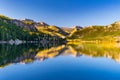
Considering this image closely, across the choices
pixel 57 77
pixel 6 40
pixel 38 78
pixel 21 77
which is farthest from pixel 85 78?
pixel 6 40

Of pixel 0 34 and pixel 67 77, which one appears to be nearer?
pixel 67 77

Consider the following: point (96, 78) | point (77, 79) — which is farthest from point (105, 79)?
point (77, 79)

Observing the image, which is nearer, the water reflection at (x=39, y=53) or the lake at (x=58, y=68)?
the lake at (x=58, y=68)

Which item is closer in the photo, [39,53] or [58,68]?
[58,68]

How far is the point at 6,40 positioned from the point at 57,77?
17286cm

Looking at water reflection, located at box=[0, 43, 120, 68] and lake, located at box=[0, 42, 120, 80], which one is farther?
water reflection, located at box=[0, 43, 120, 68]

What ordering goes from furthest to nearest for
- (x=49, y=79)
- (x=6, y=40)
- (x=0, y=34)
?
(x=6, y=40), (x=0, y=34), (x=49, y=79)

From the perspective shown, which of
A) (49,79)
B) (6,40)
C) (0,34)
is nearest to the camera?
(49,79)

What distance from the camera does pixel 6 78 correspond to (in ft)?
99.1

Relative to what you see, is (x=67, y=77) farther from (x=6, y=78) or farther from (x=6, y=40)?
(x=6, y=40)

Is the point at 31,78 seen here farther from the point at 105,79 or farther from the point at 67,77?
the point at 105,79

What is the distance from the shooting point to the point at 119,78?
31.6m

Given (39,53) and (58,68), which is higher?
(39,53)

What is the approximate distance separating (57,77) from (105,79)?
5532mm
